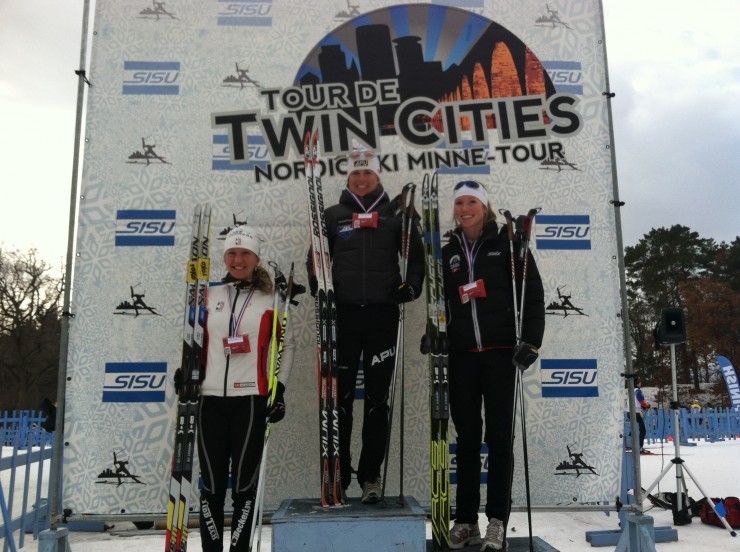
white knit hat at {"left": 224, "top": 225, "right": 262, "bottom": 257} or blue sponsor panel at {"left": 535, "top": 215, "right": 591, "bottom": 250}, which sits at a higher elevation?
blue sponsor panel at {"left": 535, "top": 215, "right": 591, "bottom": 250}

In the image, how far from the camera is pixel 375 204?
356cm

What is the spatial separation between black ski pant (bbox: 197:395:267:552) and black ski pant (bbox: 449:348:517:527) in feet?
3.54

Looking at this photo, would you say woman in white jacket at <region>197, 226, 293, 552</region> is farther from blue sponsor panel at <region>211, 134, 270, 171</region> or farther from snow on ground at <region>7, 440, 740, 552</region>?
snow on ground at <region>7, 440, 740, 552</region>

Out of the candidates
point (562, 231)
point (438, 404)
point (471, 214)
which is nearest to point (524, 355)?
point (438, 404)

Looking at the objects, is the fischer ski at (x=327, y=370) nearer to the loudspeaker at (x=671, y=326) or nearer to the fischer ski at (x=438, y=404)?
the fischer ski at (x=438, y=404)

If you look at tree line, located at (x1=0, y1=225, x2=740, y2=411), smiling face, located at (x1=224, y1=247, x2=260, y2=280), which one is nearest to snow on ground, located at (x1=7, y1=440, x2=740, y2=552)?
smiling face, located at (x1=224, y1=247, x2=260, y2=280)

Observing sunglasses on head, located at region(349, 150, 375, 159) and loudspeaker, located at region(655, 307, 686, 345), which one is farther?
loudspeaker, located at region(655, 307, 686, 345)

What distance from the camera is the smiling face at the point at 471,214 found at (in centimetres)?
329

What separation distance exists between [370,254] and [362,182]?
0.51 metres

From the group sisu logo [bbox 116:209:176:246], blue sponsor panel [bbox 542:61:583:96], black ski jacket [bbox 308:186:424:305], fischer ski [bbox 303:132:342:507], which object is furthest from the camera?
blue sponsor panel [bbox 542:61:583:96]

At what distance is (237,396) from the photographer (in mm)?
2922

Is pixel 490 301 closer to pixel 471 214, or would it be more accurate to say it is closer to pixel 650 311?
pixel 471 214

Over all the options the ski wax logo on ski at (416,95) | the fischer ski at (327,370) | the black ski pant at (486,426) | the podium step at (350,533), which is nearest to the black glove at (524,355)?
the black ski pant at (486,426)

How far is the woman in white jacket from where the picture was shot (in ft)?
9.31
